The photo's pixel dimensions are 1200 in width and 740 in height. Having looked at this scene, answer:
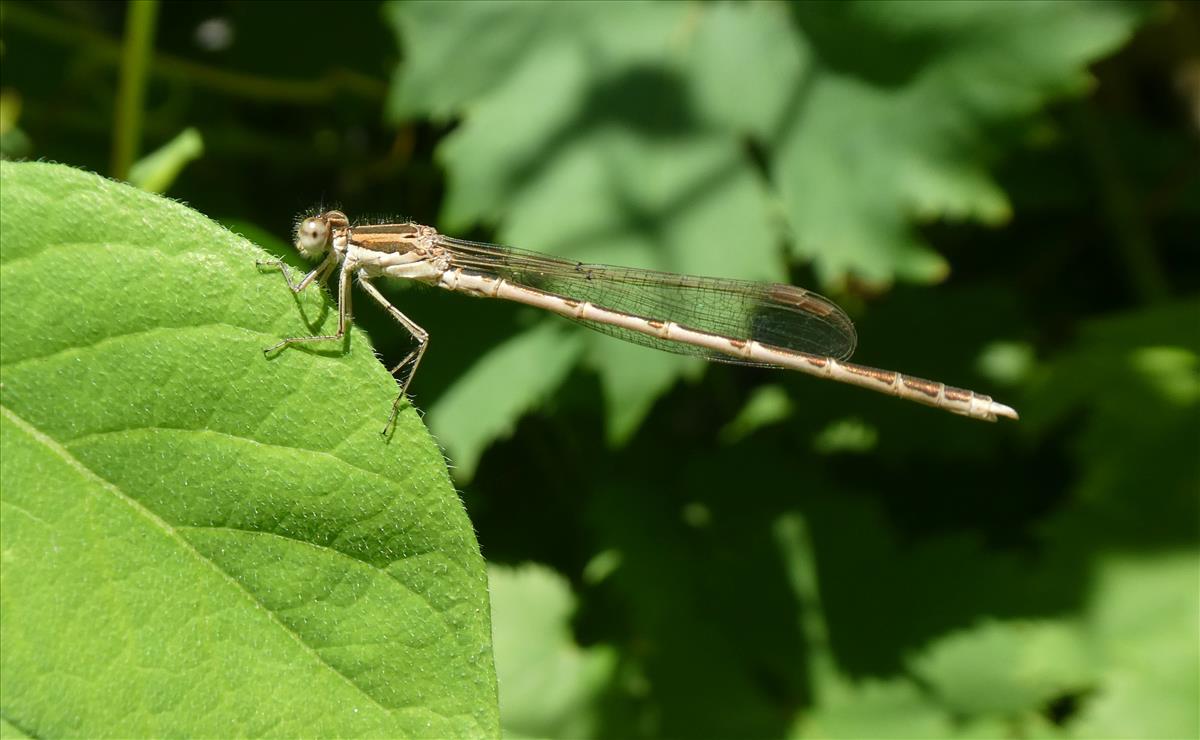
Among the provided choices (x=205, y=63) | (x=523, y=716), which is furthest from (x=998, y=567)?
(x=205, y=63)

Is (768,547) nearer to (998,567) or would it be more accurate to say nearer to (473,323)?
(998,567)

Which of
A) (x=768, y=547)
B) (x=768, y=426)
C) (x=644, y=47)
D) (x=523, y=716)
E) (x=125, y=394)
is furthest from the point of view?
(x=768, y=426)

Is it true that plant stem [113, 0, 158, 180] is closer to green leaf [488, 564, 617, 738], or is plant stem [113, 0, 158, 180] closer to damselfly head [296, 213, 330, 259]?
damselfly head [296, 213, 330, 259]

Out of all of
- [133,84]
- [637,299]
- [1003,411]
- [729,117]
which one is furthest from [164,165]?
[1003,411]

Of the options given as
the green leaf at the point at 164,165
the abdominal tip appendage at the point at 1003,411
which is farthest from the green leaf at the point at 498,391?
the abdominal tip appendage at the point at 1003,411

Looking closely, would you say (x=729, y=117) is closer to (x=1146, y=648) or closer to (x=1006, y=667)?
(x=1006, y=667)
